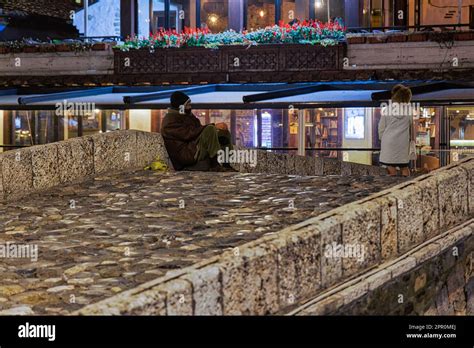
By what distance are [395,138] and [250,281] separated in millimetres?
8115

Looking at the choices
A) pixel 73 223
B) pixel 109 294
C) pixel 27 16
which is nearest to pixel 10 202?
pixel 73 223

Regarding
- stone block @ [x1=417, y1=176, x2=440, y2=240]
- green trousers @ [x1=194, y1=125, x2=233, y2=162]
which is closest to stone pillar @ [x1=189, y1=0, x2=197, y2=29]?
green trousers @ [x1=194, y1=125, x2=233, y2=162]

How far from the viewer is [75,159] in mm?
13711

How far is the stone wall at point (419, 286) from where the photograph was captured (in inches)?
294

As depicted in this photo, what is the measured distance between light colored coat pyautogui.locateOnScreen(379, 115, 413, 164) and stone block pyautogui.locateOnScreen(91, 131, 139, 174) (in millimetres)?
4189

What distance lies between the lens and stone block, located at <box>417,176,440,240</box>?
945cm

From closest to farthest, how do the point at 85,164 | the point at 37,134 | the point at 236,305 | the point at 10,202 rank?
the point at 236,305, the point at 10,202, the point at 85,164, the point at 37,134

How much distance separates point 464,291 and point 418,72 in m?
13.2

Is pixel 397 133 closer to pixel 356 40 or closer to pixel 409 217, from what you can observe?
pixel 409 217

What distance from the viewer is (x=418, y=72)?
22625 mm

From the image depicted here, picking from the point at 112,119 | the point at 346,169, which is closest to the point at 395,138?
the point at 346,169

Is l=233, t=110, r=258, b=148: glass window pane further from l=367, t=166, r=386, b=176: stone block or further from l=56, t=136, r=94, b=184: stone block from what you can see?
l=56, t=136, r=94, b=184: stone block
